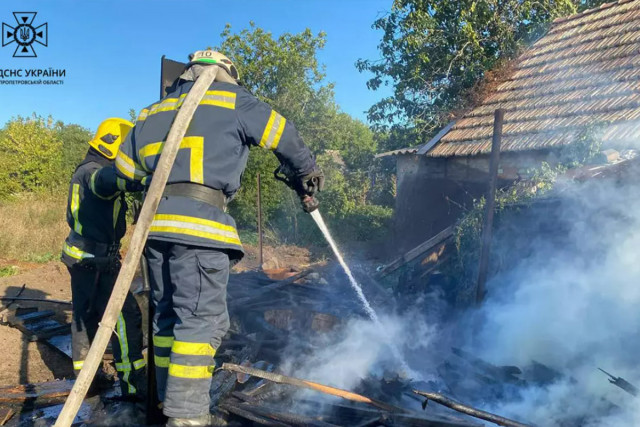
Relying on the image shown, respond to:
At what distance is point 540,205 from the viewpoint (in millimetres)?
5215

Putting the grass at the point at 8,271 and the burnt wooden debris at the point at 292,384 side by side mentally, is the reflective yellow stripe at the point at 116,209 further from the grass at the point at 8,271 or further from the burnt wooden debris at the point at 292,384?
the grass at the point at 8,271

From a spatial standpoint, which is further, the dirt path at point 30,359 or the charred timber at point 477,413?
the dirt path at point 30,359

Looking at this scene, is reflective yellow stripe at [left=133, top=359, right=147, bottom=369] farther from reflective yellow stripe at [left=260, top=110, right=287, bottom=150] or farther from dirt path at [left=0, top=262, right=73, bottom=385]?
reflective yellow stripe at [left=260, top=110, right=287, bottom=150]

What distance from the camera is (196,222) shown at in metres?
2.55

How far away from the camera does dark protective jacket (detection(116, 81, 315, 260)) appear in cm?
257

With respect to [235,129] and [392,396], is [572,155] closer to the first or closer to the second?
[392,396]

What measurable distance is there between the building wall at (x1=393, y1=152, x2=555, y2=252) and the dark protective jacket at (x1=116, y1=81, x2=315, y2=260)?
5167mm

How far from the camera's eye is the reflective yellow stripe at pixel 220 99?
2.64m

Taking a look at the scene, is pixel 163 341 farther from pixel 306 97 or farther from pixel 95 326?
pixel 306 97

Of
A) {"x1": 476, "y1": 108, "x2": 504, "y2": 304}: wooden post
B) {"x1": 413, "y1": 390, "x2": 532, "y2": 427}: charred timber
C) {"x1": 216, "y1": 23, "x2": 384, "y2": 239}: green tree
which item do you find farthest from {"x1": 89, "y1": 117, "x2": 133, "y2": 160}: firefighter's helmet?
{"x1": 216, "y1": 23, "x2": 384, "y2": 239}: green tree

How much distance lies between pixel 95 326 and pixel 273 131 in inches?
102

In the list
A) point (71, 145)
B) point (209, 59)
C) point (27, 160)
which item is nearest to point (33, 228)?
point (27, 160)

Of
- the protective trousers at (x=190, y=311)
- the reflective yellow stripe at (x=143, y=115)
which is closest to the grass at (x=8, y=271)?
the reflective yellow stripe at (x=143, y=115)

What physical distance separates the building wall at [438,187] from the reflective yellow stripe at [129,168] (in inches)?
219
